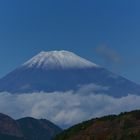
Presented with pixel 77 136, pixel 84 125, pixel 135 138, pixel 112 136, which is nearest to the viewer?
pixel 135 138

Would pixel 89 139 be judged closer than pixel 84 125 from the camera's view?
Yes

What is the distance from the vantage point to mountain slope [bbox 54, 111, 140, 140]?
11775 centimetres

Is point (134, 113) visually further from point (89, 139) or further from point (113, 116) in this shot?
point (89, 139)

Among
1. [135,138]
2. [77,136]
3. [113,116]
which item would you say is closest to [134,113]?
[113,116]

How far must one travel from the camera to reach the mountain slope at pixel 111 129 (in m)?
118

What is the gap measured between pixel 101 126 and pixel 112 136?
12.8 meters

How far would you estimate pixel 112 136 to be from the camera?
120m

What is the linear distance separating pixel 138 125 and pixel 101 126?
1122 cm

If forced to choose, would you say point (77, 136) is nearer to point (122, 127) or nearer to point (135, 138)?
point (122, 127)

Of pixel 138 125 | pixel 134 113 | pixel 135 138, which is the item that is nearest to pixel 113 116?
pixel 134 113

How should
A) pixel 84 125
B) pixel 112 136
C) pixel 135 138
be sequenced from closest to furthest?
1. pixel 135 138
2. pixel 112 136
3. pixel 84 125

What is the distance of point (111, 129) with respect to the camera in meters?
126

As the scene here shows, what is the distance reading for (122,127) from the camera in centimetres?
12525

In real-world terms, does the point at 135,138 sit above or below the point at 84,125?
below
